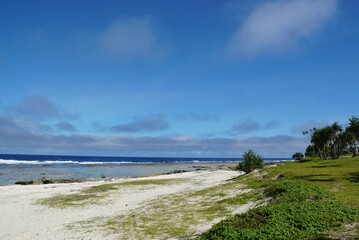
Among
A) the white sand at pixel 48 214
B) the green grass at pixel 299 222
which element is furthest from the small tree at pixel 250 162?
the green grass at pixel 299 222

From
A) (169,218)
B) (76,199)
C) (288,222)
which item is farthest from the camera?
(76,199)

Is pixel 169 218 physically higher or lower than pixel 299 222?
lower

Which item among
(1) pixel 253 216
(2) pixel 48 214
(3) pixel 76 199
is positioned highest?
(1) pixel 253 216

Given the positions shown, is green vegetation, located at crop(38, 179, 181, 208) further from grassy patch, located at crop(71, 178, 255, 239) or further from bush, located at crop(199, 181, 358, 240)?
bush, located at crop(199, 181, 358, 240)

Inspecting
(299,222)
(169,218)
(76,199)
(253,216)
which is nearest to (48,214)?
(76,199)

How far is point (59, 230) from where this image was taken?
69.6ft

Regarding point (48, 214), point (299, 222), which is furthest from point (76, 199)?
point (299, 222)

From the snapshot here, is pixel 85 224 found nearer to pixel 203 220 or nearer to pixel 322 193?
pixel 203 220

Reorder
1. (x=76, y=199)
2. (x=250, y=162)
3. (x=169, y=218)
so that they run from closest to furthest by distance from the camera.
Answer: (x=169, y=218) → (x=76, y=199) → (x=250, y=162)

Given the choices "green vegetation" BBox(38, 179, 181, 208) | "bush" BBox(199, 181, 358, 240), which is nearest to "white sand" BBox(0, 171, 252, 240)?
"green vegetation" BBox(38, 179, 181, 208)

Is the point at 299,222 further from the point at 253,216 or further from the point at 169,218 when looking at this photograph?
the point at 169,218

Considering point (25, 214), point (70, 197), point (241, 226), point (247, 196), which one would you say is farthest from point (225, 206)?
point (70, 197)

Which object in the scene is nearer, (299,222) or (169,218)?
(299,222)

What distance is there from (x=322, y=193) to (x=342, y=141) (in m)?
96.9
